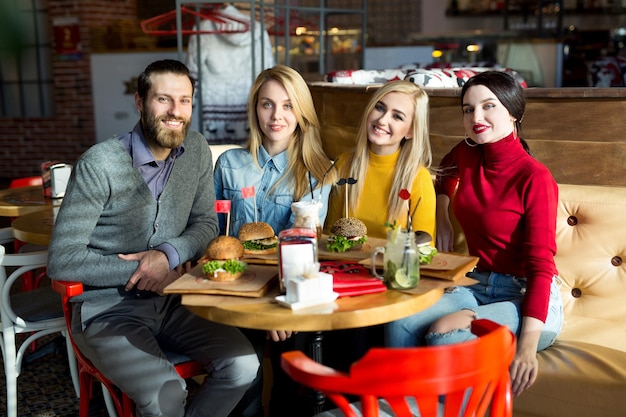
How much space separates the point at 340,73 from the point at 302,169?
1.98 metres

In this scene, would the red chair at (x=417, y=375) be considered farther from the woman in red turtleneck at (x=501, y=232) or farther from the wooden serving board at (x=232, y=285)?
the woman in red turtleneck at (x=501, y=232)

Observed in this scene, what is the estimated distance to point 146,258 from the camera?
7.38ft

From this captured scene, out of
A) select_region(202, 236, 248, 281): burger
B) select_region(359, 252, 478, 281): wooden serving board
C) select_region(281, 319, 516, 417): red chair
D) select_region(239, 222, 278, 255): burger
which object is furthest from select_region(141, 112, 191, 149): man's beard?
select_region(281, 319, 516, 417): red chair

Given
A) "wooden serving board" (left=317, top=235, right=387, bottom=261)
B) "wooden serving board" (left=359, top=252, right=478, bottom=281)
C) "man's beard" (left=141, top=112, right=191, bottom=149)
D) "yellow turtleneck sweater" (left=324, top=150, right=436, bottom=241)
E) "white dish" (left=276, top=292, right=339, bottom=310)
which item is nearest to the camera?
"white dish" (left=276, top=292, right=339, bottom=310)

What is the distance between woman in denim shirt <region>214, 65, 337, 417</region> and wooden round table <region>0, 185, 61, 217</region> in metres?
1.03

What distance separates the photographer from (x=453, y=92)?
3.21 m

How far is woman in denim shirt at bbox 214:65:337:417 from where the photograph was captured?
2678mm

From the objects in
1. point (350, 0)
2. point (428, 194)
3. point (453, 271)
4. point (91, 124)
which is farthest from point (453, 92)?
point (350, 0)

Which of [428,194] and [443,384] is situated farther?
[428,194]

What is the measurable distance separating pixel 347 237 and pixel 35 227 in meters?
1.38

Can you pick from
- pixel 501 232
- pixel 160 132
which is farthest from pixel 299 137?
pixel 501 232

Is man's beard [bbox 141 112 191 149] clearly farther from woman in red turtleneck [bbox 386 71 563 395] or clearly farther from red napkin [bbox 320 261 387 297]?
woman in red turtleneck [bbox 386 71 563 395]

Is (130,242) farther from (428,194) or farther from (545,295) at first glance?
(545,295)

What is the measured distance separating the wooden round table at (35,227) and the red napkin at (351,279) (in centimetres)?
128
